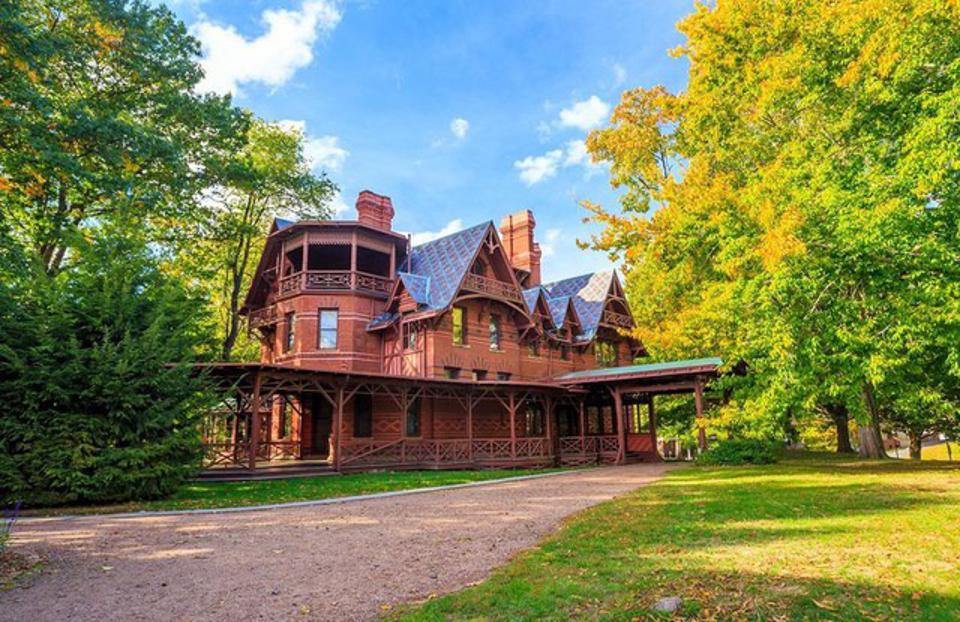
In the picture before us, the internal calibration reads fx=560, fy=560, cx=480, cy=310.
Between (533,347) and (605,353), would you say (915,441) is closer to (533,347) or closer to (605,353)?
(605,353)

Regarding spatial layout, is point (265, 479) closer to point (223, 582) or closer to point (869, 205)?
point (223, 582)

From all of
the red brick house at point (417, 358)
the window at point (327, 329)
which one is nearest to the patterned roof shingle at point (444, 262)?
the red brick house at point (417, 358)

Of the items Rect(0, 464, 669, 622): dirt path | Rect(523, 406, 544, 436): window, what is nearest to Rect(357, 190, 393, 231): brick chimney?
Rect(523, 406, 544, 436): window

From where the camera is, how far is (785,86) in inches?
540

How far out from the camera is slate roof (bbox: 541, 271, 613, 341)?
31694mm

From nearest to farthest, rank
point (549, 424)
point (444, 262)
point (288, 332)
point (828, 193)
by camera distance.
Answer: point (828, 193) → point (549, 424) → point (288, 332) → point (444, 262)

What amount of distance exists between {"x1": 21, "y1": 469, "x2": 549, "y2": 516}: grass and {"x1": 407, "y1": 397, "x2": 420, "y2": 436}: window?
14.7ft

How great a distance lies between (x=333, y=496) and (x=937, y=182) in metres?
14.2

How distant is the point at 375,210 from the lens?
27.2 meters

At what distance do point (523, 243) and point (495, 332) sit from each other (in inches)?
367

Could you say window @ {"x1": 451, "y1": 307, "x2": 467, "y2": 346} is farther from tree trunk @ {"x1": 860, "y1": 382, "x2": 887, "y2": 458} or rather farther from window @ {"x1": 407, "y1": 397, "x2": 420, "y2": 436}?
tree trunk @ {"x1": 860, "y1": 382, "x2": 887, "y2": 458}

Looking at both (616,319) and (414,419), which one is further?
(616,319)

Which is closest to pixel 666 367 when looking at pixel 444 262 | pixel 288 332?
pixel 444 262

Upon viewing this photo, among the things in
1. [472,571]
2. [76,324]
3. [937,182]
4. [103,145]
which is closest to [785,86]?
[937,182]
